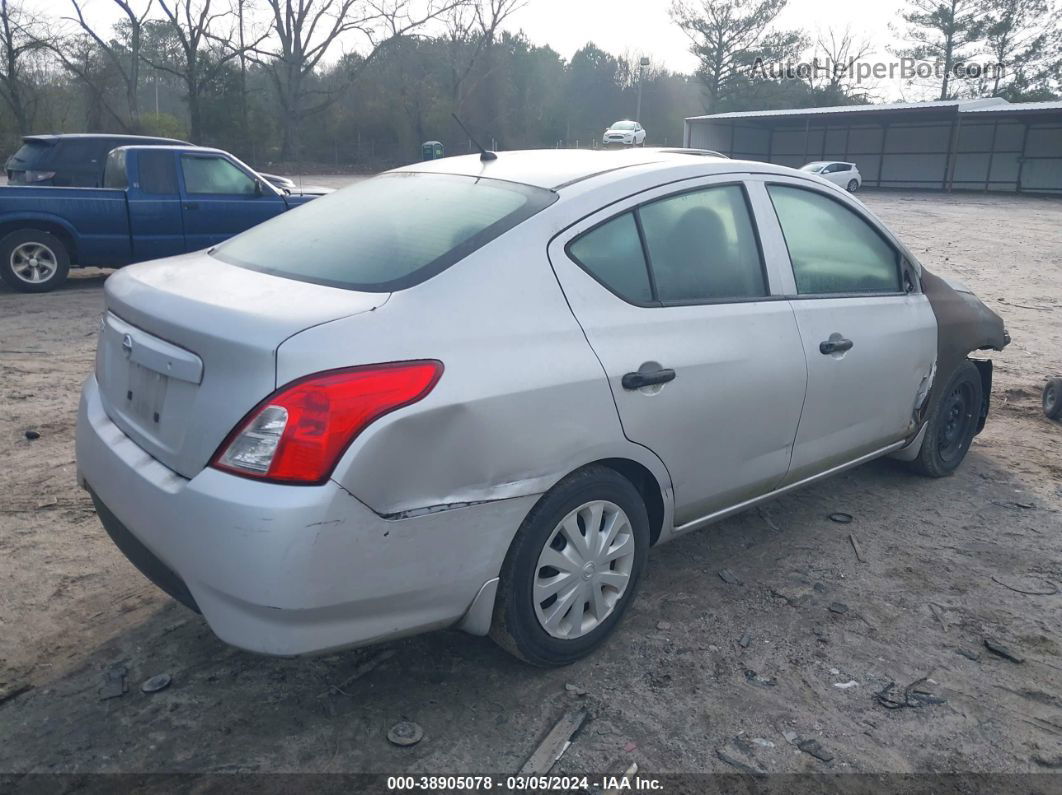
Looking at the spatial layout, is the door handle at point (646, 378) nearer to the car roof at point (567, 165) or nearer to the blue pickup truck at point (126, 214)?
the car roof at point (567, 165)

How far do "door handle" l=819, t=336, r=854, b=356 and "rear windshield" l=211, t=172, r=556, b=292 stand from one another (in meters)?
1.44

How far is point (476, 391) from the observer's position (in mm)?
2443

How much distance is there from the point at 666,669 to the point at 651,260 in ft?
4.82

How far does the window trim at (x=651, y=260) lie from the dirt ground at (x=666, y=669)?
122cm

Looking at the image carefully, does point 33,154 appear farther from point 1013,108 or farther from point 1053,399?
Result: point 1013,108

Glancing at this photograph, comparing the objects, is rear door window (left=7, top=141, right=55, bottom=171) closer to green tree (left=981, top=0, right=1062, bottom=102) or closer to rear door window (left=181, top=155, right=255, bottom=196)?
rear door window (left=181, top=155, right=255, bottom=196)

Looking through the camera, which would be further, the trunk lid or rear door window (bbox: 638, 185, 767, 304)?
rear door window (bbox: 638, 185, 767, 304)

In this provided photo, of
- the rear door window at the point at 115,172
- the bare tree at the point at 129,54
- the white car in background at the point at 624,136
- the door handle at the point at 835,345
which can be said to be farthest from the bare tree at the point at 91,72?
the door handle at the point at 835,345

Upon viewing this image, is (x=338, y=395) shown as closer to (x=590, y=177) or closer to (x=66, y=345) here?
(x=590, y=177)

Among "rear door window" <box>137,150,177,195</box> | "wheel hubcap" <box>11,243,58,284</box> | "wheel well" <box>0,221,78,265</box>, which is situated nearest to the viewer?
"wheel well" <box>0,221,78,265</box>

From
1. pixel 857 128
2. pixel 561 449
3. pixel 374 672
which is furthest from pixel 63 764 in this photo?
pixel 857 128

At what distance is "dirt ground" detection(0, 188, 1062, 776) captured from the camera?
8.48 feet

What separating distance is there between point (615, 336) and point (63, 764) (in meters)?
2.11

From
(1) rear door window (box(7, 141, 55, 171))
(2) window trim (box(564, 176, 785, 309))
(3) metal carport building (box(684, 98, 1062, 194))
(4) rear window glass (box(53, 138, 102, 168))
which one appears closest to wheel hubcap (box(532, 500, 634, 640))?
(2) window trim (box(564, 176, 785, 309))
